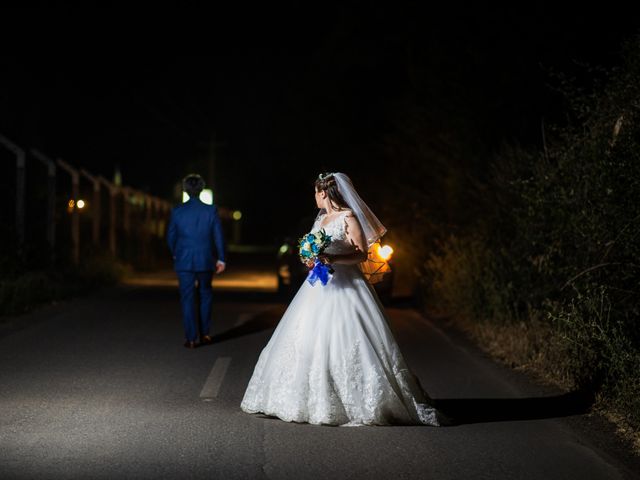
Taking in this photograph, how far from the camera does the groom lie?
1276 cm

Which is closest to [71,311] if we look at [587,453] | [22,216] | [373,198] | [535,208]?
[22,216]

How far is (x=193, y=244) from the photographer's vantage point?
12.8 m

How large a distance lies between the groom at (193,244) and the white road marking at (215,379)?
118 centimetres

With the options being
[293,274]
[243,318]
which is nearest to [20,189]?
[293,274]

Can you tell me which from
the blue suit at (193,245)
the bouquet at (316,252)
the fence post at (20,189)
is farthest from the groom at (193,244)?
the fence post at (20,189)

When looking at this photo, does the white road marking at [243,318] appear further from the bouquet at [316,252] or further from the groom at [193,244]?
the bouquet at [316,252]

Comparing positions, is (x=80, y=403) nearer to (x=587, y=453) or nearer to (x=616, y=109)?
(x=587, y=453)

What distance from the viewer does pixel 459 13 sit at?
2253 cm

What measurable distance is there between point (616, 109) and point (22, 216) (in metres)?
13.6

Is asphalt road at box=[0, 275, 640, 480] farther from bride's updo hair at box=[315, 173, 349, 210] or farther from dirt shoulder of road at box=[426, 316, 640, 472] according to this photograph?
bride's updo hair at box=[315, 173, 349, 210]

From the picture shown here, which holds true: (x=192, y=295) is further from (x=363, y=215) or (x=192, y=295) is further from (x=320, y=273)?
(x=363, y=215)

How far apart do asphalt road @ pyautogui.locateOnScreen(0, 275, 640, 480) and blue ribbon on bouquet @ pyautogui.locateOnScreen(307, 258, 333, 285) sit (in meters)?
1.20

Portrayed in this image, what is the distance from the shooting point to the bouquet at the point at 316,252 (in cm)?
840

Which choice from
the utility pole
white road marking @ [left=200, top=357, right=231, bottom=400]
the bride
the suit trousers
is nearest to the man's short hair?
the suit trousers
